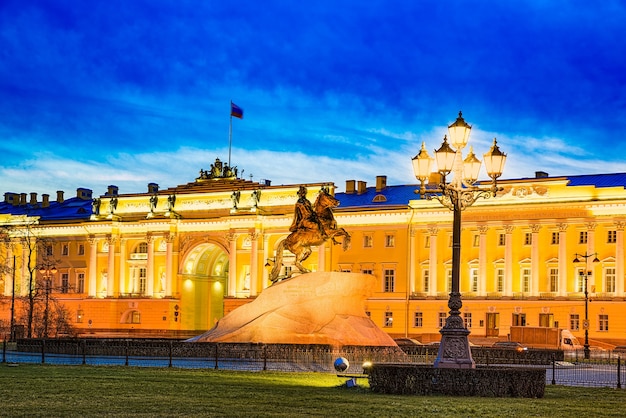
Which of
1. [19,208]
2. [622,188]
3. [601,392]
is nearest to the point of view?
[601,392]

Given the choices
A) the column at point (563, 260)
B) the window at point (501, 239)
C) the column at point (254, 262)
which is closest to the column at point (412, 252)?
the window at point (501, 239)

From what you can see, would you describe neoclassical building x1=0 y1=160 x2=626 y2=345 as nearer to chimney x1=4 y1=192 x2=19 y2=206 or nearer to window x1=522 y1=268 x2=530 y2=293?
window x1=522 y1=268 x2=530 y2=293

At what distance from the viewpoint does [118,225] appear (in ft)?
356

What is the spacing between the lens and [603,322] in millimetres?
84250

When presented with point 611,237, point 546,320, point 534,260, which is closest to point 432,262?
point 534,260

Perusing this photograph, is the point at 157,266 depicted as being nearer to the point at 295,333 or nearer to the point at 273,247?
the point at 273,247

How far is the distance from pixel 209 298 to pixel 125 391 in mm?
83064

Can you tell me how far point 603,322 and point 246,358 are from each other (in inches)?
1917

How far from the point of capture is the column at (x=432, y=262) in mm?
93188

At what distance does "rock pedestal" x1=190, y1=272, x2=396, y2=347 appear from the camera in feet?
145

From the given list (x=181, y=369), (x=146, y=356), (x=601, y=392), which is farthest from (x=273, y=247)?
(x=601, y=392)

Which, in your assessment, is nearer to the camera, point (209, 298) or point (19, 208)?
point (209, 298)

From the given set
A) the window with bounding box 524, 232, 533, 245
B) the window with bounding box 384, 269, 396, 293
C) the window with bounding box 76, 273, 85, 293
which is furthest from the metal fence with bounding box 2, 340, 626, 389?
the window with bounding box 76, 273, 85, 293

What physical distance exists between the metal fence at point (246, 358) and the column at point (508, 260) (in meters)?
39.9
